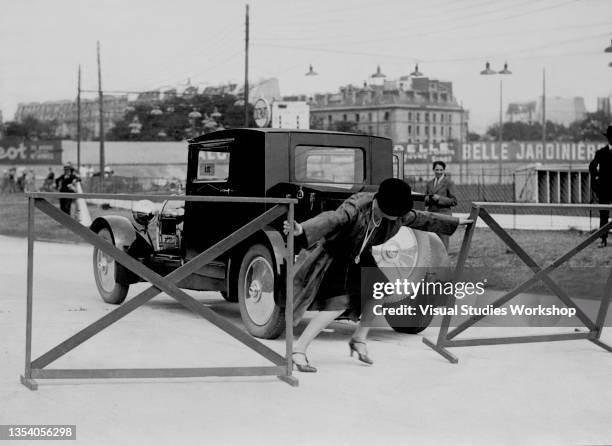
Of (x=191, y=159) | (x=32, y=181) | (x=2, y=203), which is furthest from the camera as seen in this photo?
(x=32, y=181)

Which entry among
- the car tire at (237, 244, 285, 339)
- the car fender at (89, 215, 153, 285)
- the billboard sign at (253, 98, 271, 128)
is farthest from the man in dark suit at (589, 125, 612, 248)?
the billboard sign at (253, 98, 271, 128)

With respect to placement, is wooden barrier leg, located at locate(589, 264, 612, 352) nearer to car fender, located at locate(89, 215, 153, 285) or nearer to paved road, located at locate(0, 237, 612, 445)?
paved road, located at locate(0, 237, 612, 445)

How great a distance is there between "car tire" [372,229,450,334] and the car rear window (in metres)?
1.16

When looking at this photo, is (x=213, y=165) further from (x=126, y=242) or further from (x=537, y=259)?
(x=537, y=259)

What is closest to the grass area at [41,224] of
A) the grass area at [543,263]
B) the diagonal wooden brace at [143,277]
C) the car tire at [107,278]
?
the car tire at [107,278]

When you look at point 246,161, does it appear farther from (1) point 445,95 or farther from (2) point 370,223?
(1) point 445,95

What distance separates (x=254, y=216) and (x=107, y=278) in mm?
2749

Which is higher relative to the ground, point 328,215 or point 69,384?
point 328,215

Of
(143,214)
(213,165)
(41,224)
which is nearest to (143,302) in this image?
(213,165)

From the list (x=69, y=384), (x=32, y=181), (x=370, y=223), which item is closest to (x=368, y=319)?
(x=370, y=223)

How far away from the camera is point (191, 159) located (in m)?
11.0

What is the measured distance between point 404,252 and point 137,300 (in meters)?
3.18

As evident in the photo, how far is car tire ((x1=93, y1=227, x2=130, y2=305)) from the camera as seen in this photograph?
11294mm

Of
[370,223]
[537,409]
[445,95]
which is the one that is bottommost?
[537,409]
